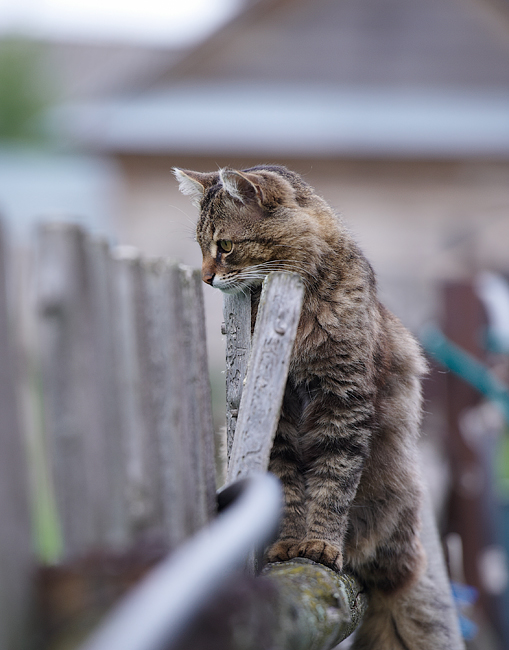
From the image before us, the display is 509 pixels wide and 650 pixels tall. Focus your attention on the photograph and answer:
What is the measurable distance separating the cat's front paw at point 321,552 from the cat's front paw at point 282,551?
1 cm

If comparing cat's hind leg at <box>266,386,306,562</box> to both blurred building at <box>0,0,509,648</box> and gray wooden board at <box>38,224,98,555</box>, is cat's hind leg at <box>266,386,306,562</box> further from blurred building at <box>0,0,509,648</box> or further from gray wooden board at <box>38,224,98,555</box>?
blurred building at <box>0,0,509,648</box>

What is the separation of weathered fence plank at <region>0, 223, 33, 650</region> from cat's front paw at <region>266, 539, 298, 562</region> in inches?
44.6

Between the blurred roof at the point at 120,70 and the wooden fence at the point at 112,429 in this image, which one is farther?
the blurred roof at the point at 120,70

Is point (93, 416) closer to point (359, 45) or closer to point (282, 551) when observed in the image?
point (282, 551)

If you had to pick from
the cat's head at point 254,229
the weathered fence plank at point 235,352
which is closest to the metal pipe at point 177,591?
the weathered fence plank at point 235,352

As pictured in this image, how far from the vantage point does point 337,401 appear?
219 centimetres

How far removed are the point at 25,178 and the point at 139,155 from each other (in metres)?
8.74

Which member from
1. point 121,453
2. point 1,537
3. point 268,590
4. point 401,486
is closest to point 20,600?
point 1,537

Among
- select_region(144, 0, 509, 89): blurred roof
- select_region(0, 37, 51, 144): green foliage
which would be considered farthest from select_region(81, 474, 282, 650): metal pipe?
select_region(0, 37, 51, 144): green foliage

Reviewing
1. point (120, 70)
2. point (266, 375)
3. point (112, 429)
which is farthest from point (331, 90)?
point (112, 429)

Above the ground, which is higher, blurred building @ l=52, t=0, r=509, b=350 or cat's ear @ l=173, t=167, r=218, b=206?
blurred building @ l=52, t=0, r=509, b=350

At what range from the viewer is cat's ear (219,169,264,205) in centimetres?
231

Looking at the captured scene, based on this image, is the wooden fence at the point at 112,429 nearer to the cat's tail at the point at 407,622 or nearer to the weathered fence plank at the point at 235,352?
the weathered fence plank at the point at 235,352

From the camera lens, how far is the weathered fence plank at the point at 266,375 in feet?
5.24
